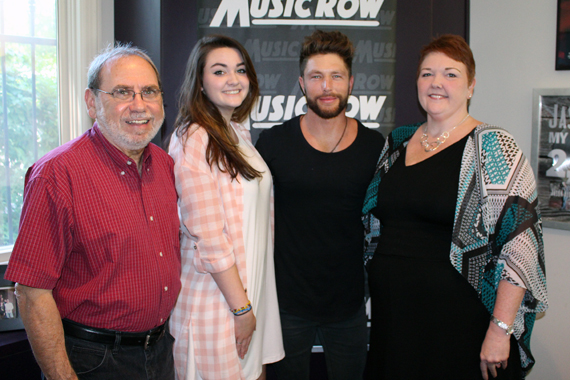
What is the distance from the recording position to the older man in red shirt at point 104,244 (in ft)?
4.09

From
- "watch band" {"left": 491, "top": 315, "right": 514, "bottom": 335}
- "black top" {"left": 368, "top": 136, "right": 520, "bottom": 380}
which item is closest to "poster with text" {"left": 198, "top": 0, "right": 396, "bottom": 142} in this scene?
"black top" {"left": 368, "top": 136, "right": 520, "bottom": 380}

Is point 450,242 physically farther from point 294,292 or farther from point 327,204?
point 294,292

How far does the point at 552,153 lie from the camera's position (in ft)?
7.65

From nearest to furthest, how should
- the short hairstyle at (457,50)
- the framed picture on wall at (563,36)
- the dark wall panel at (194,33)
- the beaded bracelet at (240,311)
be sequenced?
the beaded bracelet at (240,311) → the short hairstyle at (457,50) → the framed picture on wall at (563,36) → the dark wall panel at (194,33)

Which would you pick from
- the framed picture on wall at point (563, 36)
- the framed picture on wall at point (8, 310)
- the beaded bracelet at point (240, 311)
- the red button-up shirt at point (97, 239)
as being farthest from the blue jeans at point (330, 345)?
the framed picture on wall at point (563, 36)

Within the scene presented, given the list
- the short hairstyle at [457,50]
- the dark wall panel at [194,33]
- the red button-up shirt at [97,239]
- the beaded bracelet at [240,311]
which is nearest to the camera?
the red button-up shirt at [97,239]

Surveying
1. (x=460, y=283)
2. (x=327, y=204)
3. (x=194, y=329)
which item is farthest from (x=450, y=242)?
(x=194, y=329)

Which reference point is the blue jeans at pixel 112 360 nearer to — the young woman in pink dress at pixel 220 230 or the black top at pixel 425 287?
the young woman in pink dress at pixel 220 230

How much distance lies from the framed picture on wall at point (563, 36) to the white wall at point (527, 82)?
36 millimetres

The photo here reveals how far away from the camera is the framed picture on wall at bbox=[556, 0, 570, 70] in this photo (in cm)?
224

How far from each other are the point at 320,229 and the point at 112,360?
1.00 m

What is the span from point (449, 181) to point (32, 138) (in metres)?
2.29

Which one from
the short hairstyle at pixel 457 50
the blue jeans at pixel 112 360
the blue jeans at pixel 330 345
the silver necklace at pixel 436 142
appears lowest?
the blue jeans at pixel 330 345

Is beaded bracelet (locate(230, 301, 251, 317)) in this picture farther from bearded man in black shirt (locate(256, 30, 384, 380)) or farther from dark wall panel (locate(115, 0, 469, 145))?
dark wall panel (locate(115, 0, 469, 145))
